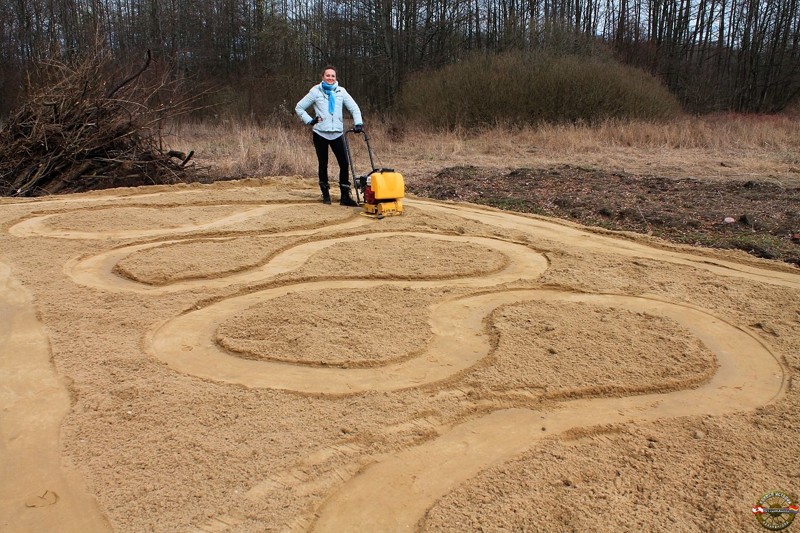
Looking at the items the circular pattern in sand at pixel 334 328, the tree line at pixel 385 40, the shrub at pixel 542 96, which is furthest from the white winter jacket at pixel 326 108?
the tree line at pixel 385 40

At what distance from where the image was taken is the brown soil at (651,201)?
742cm

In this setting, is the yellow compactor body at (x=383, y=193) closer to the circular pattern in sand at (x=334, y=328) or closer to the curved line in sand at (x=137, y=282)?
the curved line in sand at (x=137, y=282)

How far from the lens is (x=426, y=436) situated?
3178 millimetres

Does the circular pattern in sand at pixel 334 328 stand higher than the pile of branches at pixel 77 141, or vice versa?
the pile of branches at pixel 77 141

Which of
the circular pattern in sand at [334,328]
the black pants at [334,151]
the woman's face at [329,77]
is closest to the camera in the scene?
the circular pattern in sand at [334,328]

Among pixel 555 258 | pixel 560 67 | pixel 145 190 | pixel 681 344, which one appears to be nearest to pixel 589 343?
pixel 681 344

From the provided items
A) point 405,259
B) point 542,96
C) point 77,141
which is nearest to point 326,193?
point 405,259

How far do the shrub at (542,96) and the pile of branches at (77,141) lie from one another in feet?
44.5

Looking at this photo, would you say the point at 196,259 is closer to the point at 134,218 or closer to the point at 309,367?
the point at 134,218

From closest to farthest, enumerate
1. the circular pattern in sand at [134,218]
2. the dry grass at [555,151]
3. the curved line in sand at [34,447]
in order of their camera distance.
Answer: the curved line in sand at [34,447] → the circular pattern in sand at [134,218] → the dry grass at [555,151]

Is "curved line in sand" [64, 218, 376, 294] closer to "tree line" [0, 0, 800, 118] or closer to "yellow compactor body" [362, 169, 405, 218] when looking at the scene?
"yellow compactor body" [362, 169, 405, 218]

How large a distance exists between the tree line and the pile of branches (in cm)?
1703

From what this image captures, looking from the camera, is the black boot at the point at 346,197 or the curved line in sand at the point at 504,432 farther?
the black boot at the point at 346,197

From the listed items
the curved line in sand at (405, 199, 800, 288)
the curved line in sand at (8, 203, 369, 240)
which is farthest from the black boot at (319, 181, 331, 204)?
the curved line in sand at (405, 199, 800, 288)
